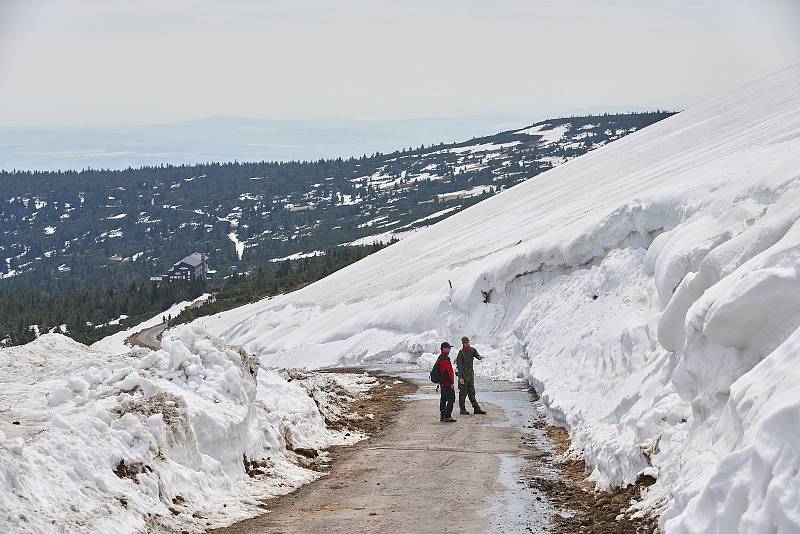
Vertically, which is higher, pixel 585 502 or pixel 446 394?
pixel 585 502

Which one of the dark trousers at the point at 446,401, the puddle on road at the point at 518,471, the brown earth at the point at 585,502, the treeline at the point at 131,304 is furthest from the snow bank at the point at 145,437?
the treeline at the point at 131,304

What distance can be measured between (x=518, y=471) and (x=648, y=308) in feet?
19.7

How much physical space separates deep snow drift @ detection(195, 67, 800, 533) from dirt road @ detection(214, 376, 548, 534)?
114cm

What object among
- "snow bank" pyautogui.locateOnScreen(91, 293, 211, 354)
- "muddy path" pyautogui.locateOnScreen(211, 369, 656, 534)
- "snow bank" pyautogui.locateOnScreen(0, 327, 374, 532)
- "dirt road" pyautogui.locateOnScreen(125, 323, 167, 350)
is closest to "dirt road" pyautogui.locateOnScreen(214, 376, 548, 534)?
"muddy path" pyautogui.locateOnScreen(211, 369, 656, 534)

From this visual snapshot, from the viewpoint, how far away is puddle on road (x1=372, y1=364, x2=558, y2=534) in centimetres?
1009

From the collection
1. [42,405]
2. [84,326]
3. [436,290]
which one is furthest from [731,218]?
[84,326]

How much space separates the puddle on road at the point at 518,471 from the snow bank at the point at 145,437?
8.71 feet

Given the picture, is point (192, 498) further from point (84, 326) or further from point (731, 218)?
point (84, 326)

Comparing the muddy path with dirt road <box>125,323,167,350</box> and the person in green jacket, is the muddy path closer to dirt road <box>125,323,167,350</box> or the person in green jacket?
the person in green jacket

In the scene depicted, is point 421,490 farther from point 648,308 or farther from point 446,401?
point 648,308

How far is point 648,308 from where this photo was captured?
17.6 metres

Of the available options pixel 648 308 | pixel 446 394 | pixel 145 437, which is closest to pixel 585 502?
pixel 145 437

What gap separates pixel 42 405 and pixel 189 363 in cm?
222

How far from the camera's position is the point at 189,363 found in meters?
13.7
